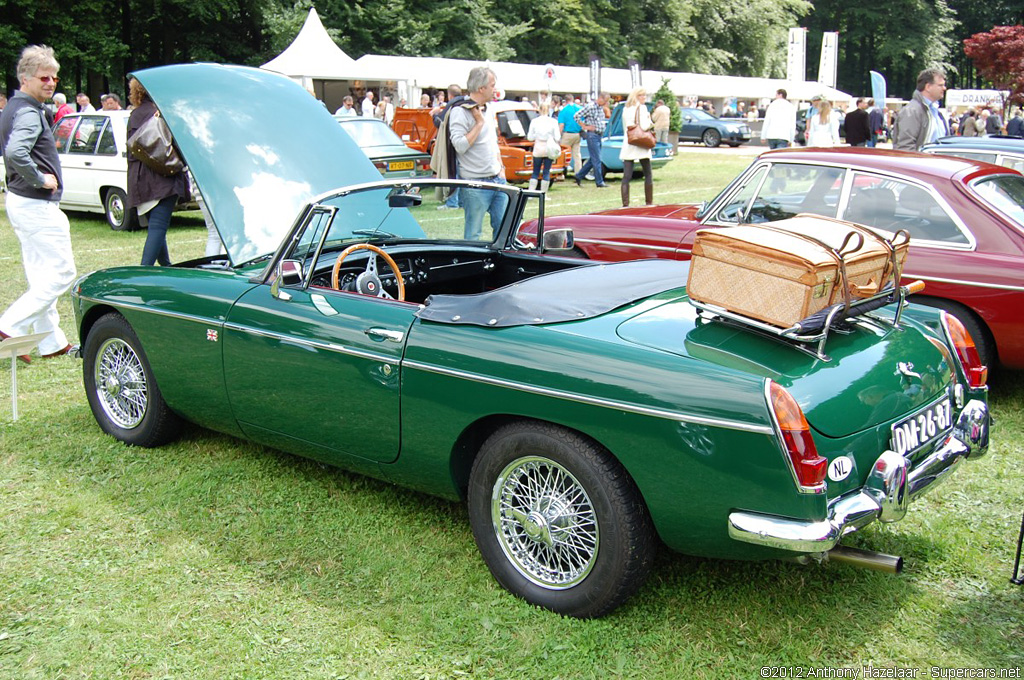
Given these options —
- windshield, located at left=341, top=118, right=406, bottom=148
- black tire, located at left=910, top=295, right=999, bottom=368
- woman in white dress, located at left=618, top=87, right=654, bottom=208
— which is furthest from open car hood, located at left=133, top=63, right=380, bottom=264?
woman in white dress, located at left=618, top=87, right=654, bottom=208

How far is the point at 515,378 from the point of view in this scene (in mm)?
3170

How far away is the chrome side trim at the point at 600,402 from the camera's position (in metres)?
2.72

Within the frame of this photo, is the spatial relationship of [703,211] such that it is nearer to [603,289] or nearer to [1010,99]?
[603,289]

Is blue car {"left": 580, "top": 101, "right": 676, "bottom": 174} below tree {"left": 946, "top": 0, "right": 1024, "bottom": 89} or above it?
below

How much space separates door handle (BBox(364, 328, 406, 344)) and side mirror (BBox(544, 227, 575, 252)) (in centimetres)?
146

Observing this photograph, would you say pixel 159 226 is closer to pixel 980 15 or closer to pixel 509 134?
pixel 509 134

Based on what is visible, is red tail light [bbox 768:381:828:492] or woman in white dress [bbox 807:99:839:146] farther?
woman in white dress [bbox 807:99:839:146]

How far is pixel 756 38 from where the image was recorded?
187 feet

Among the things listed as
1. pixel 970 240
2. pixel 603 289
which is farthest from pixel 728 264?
pixel 970 240

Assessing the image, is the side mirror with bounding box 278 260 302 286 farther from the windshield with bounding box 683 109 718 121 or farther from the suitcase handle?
the windshield with bounding box 683 109 718 121

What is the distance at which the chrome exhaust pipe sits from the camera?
291cm

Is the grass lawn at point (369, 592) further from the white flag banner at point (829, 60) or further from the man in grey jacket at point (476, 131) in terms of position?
the white flag banner at point (829, 60)

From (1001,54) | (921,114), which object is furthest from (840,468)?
(1001,54)

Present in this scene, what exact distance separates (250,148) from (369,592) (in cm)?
245
